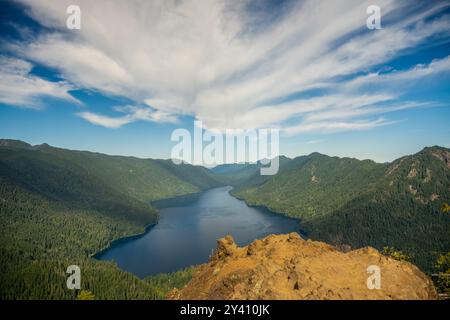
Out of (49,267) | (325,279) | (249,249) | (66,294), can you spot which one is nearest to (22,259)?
(49,267)

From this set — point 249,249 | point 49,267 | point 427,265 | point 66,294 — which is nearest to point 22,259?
point 49,267
